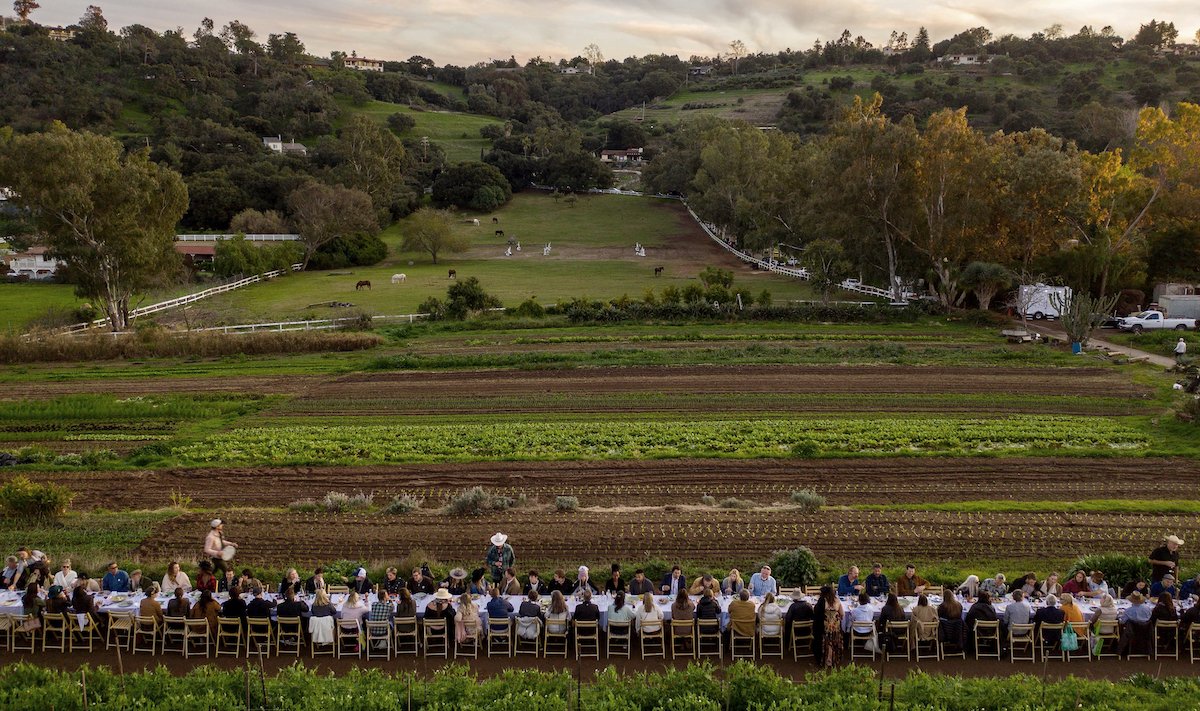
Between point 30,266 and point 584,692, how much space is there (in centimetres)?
7087

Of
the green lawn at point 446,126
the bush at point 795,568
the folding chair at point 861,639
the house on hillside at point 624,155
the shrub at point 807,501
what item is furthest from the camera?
the house on hillside at point 624,155

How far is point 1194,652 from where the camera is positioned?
1186 centimetres

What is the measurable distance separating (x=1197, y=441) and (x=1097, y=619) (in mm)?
15704

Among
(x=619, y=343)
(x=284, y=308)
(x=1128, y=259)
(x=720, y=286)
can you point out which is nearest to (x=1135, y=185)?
(x=1128, y=259)

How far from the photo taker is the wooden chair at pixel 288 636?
1217 centimetres

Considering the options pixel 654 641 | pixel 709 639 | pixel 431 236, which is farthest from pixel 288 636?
pixel 431 236

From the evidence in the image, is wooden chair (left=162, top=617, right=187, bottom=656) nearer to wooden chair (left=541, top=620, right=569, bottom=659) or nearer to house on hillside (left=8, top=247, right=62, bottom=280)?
wooden chair (left=541, top=620, right=569, bottom=659)

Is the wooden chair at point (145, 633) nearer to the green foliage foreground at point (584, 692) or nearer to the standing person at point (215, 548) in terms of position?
the green foliage foreground at point (584, 692)

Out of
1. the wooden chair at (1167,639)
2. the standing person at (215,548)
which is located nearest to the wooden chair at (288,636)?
the standing person at (215,548)

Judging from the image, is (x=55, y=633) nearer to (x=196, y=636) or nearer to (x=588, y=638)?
(x=196, y=636)

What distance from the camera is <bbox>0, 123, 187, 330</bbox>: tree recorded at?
39688 mm

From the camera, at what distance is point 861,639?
12.2 meters

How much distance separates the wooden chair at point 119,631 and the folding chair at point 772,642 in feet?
30.1

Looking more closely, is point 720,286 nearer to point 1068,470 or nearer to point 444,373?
point 444,373
